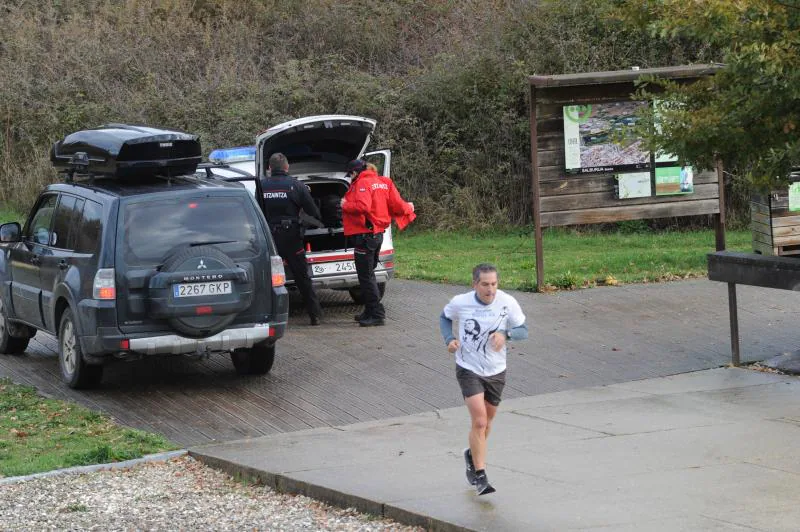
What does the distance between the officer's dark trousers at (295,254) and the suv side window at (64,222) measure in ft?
8.16

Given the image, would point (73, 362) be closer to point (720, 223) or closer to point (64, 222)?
point (64, 222)

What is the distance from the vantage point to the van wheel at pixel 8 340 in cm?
1261

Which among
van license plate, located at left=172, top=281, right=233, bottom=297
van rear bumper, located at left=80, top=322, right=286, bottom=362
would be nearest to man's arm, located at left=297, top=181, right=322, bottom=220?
van rear bumper, located at left=80, top=322, right=286, bottom=362

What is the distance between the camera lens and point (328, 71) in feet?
82.3

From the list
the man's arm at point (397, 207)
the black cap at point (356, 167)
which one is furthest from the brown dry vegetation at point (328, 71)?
the black cap at point (356, 167)

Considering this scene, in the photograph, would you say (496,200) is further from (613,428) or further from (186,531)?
(186,531)

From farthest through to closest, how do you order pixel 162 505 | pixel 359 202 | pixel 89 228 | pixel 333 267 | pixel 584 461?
pixel 333 267
pixel 359 202
pixel 89 228
pixel 584 461
pixel 162 505

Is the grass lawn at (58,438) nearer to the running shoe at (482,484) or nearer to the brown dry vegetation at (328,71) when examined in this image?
the running shoe at (482,484)

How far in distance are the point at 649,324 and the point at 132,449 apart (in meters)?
6.37

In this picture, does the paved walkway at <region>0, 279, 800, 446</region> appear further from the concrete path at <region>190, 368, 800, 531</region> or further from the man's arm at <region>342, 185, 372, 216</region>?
the man's arm at <region>342, 185, 372, 216</region>

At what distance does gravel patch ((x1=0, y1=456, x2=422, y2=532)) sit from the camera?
707cm

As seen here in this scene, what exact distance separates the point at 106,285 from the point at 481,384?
14.1 ft

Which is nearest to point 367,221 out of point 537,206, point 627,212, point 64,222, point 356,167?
point 356,167

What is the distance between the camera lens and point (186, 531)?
22.8 ft
